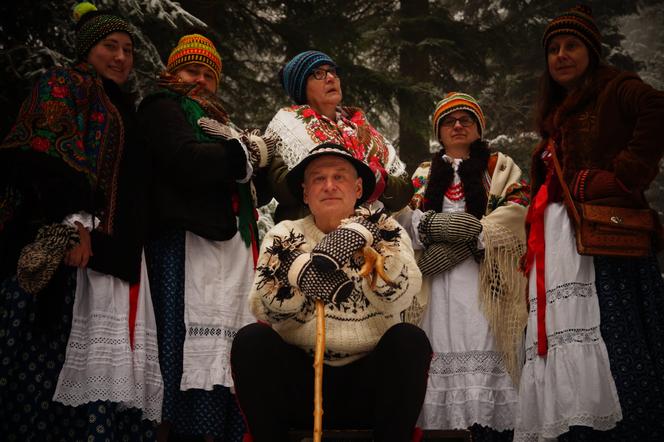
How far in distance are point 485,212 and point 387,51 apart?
23.3 feet

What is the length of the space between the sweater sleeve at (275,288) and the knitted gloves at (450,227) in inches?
46.8

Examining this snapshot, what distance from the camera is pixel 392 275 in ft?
8.43

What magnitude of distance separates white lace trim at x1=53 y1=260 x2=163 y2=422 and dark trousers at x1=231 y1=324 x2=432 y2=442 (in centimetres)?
63

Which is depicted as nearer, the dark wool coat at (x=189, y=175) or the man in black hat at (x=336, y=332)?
the man in black hat at (x=336, y=332)

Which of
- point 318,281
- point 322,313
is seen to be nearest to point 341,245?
point 318,281

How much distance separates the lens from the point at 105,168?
10.0ft

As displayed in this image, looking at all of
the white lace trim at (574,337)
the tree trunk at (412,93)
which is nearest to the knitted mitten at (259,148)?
the white lace trim at (574,337)

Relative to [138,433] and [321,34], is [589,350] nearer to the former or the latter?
[138,433]

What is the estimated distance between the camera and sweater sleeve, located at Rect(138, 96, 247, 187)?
317cm

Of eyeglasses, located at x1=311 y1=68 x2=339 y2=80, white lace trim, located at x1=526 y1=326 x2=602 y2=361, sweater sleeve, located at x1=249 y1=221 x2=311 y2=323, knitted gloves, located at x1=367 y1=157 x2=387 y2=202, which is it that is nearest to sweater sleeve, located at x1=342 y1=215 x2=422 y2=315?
sweater sleeve, located at x1=249 y1=221 x2=311 y2=323

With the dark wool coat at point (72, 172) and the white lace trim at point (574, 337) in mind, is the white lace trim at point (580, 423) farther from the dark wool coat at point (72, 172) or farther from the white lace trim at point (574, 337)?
the dark wool coat at point (72, 172)

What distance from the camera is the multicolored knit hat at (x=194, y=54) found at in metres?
3.70

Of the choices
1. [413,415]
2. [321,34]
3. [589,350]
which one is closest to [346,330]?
[413,415]

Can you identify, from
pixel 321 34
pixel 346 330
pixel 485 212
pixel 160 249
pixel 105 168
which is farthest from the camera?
pixel 321 34
